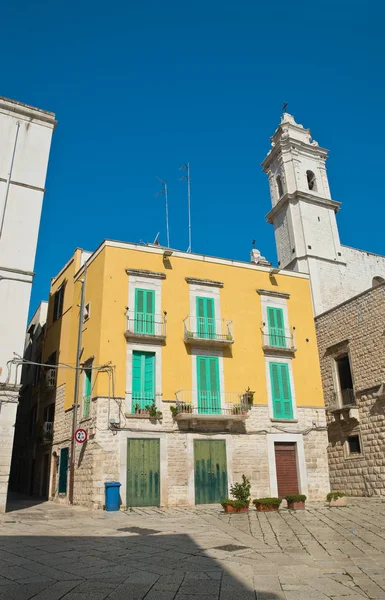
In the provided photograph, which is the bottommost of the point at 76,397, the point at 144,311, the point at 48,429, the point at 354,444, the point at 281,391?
the point at 354,444

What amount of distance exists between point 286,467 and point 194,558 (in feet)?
44.1

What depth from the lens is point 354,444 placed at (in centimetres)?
2120

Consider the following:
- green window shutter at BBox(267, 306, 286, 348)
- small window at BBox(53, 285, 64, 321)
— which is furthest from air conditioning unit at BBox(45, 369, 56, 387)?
green window shutter at BBox(267, 306, 286, 348)

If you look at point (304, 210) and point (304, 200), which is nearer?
point (304, 210)

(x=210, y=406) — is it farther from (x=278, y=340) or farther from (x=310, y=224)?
(x=310, y=224)

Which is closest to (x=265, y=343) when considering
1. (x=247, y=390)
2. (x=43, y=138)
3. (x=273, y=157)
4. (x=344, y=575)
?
(x=247, y=390)

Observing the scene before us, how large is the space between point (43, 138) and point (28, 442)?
16.9 meters

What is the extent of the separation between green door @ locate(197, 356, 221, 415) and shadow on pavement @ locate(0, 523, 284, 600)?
966 centimetres

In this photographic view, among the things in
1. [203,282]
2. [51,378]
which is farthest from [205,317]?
[51,378]

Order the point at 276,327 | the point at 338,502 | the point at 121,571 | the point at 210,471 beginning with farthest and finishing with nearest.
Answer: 1. the point at 276,327
2. the point at 210,471
3. the point at 338,502
4. the point at 121,571

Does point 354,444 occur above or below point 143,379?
below

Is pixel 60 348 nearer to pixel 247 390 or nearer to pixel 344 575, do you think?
pixel 247 390

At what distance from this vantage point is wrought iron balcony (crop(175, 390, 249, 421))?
18422 mm

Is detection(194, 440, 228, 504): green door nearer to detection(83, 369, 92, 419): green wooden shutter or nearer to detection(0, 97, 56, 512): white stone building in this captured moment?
detection(83, 369, 92, 419): green wooden shutter
